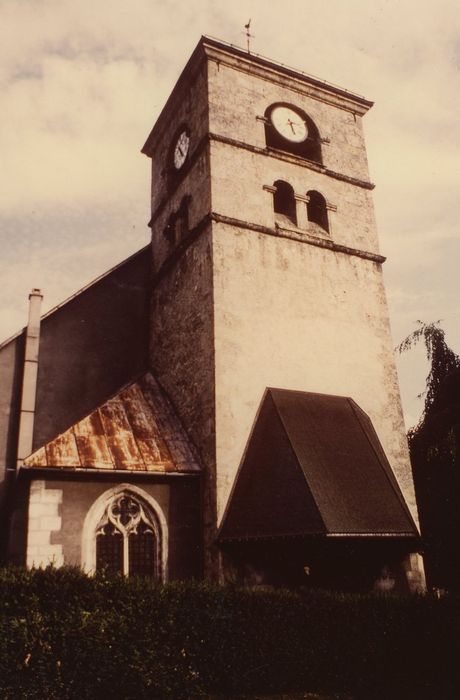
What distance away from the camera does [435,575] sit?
1802cm

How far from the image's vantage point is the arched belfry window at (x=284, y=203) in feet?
53.1

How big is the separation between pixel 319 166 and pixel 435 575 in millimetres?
12827

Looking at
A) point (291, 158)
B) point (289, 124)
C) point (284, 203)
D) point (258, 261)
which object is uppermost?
point (289, 124)

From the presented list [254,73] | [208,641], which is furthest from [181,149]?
[208,641]

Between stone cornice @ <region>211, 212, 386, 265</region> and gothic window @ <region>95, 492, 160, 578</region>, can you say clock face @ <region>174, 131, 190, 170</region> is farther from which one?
gothic window @ <region>95, 492, 160, 578</region>

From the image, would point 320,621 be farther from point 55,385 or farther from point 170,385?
point 55,385

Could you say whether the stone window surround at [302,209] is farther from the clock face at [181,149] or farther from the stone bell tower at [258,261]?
the clock face at [181,149]

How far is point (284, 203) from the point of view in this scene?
54.6ft

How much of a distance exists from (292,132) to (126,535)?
40.3 ft

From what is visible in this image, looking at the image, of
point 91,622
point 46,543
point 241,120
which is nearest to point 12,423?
point 46,543

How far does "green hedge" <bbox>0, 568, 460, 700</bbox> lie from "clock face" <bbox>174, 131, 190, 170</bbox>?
12698mm

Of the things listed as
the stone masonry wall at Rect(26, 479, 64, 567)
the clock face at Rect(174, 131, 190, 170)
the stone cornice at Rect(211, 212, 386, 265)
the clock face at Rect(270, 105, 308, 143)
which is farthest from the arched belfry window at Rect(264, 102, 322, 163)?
the stone masonry wall at Rect(26, 479, 64, 567)

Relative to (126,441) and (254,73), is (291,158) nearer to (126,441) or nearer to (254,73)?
(254,73)

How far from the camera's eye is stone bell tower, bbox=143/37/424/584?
537 inches
